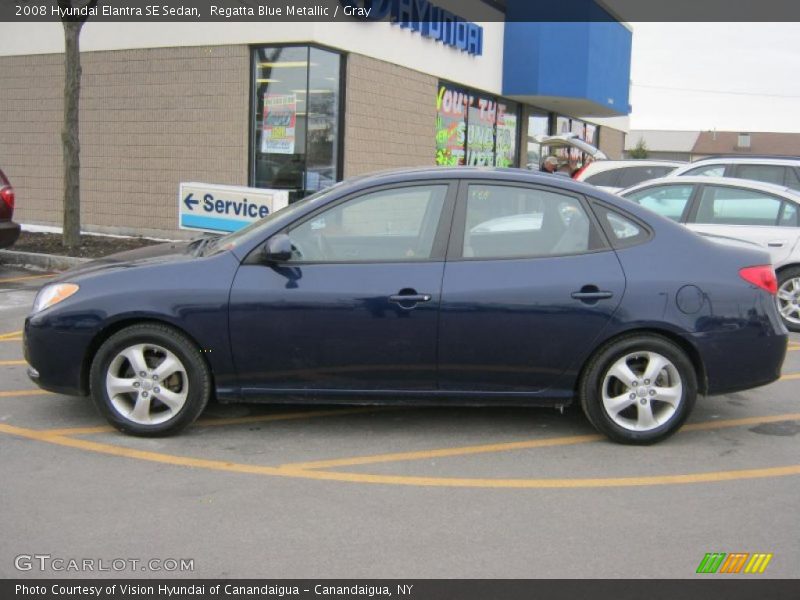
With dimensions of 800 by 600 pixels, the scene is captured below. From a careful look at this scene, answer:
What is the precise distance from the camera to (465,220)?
5113 millimetres

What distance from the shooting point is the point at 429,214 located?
516 centimetres

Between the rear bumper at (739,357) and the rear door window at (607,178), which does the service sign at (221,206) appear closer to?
the rear door window at (607,178)

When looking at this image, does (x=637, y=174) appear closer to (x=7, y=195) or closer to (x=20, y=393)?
(x=7, y=195)

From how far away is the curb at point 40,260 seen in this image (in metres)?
11.7

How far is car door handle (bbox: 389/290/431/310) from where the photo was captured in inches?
194

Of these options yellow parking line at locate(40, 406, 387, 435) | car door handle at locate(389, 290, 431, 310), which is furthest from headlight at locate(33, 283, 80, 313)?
car door handle at locate(389, 290, 431, 310)

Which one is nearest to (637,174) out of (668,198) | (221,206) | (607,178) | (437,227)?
(607,178)

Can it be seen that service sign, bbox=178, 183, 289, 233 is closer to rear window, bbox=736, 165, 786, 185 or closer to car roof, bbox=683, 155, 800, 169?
car roof, bbox=683, 155, 800, 169

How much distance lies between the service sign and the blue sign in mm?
4979

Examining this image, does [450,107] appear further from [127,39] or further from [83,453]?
[83,453]

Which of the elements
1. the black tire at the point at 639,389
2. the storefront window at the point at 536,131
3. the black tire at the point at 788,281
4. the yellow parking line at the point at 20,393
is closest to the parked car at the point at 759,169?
the black tire at the point at 788,281

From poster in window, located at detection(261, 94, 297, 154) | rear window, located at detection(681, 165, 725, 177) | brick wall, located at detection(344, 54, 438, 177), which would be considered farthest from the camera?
brick wall, located at detection(344, 54, 438, 177)

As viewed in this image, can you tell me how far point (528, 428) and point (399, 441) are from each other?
894mm

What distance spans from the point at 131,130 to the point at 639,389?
1231 centimetres
